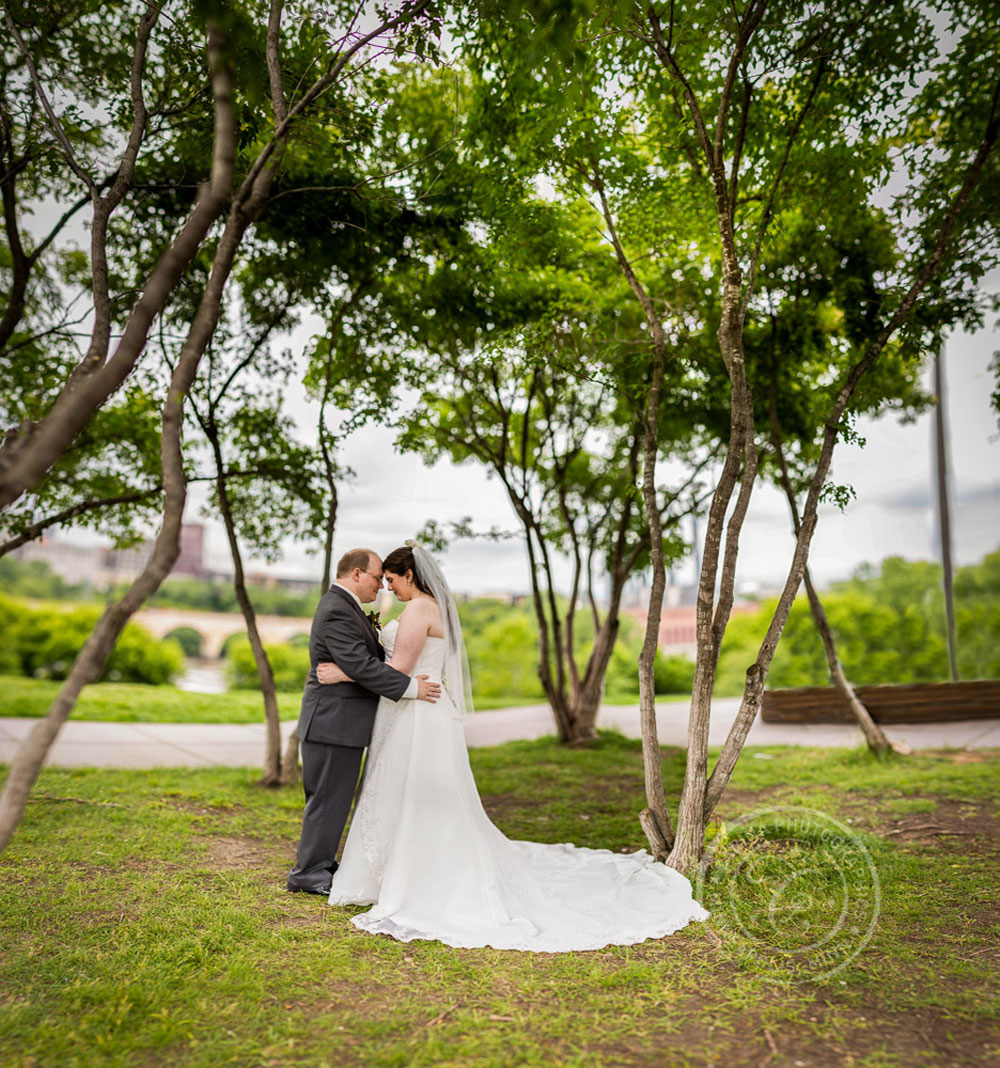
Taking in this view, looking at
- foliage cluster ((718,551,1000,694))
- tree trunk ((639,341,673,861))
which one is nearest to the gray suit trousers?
tree trunk ((639,341,673,861))

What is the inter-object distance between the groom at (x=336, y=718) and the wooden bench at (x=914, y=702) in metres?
8.72

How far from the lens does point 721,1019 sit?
110 inches

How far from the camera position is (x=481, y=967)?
3229 mm

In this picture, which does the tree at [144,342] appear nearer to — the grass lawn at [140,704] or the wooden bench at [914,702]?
the grass lawn at [140,704]

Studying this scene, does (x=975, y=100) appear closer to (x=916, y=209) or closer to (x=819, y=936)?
(x=916, y=209)

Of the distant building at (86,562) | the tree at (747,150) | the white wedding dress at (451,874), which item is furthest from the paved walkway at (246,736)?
the distant building at (86,562)

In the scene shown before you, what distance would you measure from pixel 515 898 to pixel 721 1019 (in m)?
1.31

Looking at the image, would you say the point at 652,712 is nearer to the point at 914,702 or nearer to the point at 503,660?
the point at 914,702

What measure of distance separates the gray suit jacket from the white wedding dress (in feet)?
0.36

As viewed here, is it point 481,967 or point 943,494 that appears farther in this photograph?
point 943,494

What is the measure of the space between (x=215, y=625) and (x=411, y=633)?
21.7 m

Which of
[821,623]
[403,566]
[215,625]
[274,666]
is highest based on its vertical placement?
[215,625]

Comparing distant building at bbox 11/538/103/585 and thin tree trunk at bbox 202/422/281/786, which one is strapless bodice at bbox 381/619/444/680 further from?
distant building at bbox 11/538/103/585

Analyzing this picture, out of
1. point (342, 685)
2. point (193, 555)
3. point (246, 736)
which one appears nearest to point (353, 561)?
point (342, 685)
